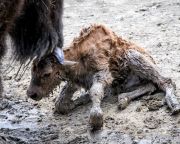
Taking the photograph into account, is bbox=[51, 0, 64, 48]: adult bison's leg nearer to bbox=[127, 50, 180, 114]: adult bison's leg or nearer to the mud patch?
bbox=[127, 50, 180, 114]: adult bison's leg

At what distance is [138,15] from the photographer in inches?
293

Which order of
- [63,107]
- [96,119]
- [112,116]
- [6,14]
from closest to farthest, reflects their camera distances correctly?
[6,14], [96,119], [112,116], [63,107]

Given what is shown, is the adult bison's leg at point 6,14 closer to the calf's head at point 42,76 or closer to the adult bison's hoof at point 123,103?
the calf's head at point 42,76

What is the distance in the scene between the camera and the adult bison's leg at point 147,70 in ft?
15.1

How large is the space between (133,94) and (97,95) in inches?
15.5

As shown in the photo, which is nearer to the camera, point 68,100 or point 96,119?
point 96,119

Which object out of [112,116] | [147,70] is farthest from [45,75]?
[147,70]

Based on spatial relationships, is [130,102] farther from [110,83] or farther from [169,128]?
[169,128]

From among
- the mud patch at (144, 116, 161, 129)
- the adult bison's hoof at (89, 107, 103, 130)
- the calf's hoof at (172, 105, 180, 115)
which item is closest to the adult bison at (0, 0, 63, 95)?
the adult bison's hoof at (89, 107, 103, 130)

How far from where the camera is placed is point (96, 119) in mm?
4211

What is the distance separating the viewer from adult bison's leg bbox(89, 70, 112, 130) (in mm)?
4215

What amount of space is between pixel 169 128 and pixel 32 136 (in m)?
1.11

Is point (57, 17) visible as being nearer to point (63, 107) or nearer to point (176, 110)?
point (63, 107)

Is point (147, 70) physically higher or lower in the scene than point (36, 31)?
lower
